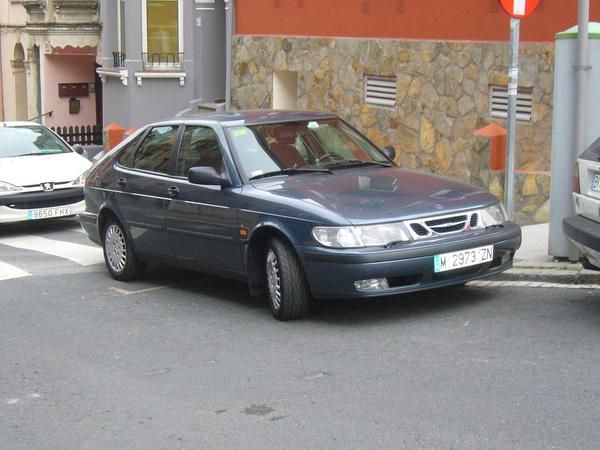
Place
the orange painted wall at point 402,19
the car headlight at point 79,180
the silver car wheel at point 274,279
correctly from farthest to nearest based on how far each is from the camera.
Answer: the car headlight at point 79,180 → the orange painted wall at point 402,19 → the silver car wheel at point 274,279

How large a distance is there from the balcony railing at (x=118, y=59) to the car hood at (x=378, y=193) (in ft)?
51.3

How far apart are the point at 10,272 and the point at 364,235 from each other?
5.01m

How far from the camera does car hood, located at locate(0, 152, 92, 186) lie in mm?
14055

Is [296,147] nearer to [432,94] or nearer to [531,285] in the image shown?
[531,285]

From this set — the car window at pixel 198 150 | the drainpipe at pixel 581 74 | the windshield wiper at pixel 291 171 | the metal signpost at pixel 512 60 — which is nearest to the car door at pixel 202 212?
the car window at pixel 198 150

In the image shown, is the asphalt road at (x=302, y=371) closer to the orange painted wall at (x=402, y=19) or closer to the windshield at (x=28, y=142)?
the orange painted wall at (x=402, y=19)

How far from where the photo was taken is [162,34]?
2286 centimetres

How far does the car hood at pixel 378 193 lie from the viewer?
7.76 metres

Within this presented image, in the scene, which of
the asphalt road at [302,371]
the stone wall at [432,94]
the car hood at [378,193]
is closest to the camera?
the asphalt road at [302,371]

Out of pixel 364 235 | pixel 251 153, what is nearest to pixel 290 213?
pixel 364 235

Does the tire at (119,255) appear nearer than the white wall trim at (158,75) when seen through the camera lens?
Yes

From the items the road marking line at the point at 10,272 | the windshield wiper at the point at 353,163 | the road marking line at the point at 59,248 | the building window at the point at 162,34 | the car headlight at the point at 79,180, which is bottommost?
the road marking line at the point at 59,248

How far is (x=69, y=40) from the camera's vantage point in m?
26.6

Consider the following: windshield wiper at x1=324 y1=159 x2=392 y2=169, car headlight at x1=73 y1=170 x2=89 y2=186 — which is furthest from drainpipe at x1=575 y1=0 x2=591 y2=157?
car headlight at x1=73 y1=170 x2=89 y2=186
